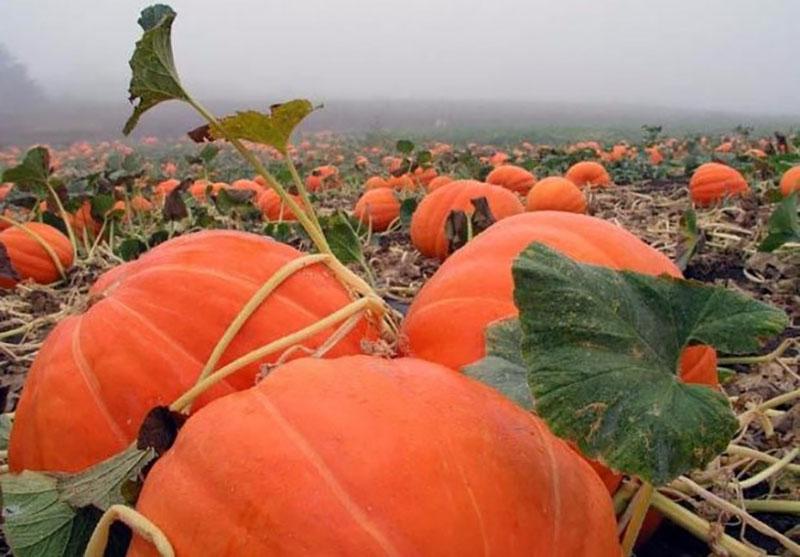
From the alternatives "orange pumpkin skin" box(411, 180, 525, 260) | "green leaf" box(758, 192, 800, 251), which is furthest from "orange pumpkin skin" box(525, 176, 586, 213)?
"green leaf" box(758, 192, 800, 251)

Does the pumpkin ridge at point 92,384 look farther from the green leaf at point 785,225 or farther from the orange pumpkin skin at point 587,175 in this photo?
the orange pumpkin skin at point 587,175

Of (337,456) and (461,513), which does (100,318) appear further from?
(461,513)

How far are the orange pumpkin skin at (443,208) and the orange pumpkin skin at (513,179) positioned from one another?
2.29 metres

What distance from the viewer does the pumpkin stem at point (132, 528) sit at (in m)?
0.88

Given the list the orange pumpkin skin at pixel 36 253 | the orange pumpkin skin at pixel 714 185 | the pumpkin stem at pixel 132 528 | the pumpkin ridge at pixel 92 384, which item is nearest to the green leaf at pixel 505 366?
the pumpkin stem at pixel 132 528

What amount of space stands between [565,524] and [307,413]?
0.31 meters

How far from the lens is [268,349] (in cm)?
119

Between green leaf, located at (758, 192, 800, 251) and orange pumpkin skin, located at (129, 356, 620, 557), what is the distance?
1.79m

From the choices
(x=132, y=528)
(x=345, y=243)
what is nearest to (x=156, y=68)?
(x=132, y=528)

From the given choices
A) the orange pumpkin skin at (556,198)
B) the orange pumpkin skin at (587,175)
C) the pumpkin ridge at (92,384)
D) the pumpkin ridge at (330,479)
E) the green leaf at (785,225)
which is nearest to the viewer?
the pumpkin ridge at (330,479)

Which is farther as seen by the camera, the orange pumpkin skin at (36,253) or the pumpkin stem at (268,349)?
the orange pumpkin skin at (36,253)

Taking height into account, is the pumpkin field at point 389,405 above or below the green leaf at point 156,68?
below

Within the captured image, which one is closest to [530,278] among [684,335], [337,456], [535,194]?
[684,335]

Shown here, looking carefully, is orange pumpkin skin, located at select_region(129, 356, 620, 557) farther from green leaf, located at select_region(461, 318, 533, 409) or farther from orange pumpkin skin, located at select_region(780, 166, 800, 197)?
orange pumpkin skin, located at select_region(780, 166, 800, 197)
